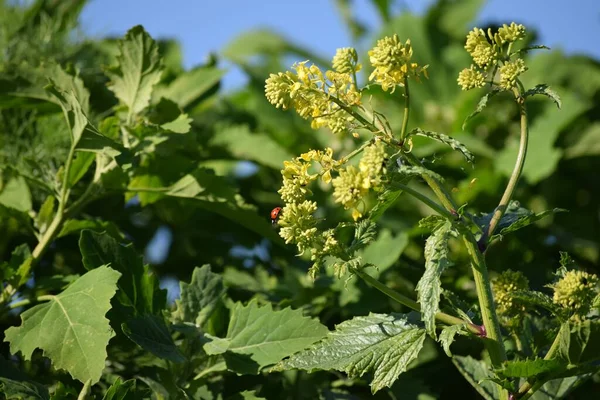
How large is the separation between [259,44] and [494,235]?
9.29 feet

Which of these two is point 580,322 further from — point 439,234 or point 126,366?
point 126,366

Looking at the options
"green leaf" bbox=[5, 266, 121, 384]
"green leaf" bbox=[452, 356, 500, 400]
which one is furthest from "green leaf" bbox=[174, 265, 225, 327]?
"green leaf" bbox=[452, 356, 500, 400]

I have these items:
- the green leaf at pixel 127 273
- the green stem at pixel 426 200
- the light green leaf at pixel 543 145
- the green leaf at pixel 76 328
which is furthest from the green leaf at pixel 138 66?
the light green leaf at pixel 543 145

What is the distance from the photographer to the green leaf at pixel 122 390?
1032 millimetres

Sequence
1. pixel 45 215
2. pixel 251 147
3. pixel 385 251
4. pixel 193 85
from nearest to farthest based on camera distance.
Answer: pixel 45 215 < pixel 385 251 < pixel 193 85 < pixel 251 147

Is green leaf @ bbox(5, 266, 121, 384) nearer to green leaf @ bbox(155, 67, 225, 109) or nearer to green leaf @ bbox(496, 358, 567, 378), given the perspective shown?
green leaf @ bbox(496, 358, 567, 378)

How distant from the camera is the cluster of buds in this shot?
3.42 feet

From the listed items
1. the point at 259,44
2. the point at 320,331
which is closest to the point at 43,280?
the point at 320,331

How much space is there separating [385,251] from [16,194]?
31.5 inches

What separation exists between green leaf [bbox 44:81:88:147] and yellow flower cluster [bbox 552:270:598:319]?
783 mm

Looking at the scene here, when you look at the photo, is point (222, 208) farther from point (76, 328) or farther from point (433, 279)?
point (433, 279)

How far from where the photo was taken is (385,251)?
156 cm

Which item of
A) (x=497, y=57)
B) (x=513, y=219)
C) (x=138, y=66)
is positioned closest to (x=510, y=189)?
(x=513, y=219)

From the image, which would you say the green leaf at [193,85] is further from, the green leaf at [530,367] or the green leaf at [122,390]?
the green leaf at [530,367]
